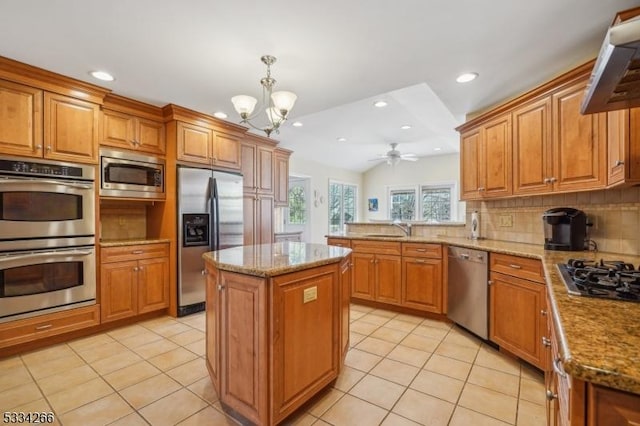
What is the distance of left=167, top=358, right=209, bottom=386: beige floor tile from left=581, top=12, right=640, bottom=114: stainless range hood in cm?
273

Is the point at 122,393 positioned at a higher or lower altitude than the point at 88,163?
lower

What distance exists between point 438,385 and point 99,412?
2.15 metres

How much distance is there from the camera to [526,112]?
2695 millimetres

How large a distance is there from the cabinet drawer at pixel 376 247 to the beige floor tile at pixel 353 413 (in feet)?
6.10

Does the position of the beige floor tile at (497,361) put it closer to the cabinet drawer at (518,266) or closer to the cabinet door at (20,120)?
the cabinet drawer at (518,266)

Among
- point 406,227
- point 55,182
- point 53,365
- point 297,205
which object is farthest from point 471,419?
point 297,205

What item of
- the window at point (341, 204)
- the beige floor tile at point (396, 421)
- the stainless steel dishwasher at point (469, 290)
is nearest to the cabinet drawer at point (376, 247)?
the stainless steel dishwasher at point (469, 290)

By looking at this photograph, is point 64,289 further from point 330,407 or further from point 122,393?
point 330,407

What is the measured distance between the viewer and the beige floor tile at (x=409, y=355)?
2.45m

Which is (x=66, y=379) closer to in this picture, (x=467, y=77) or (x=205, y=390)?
(x=205, y=390)

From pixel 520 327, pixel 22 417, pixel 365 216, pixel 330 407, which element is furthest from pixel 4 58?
pixel 365 216

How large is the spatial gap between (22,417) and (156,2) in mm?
2527

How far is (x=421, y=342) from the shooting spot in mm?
2826

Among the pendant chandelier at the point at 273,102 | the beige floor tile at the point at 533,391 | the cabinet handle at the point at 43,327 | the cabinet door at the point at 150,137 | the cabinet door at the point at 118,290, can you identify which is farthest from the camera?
the cabinet door at the point at 150,137
